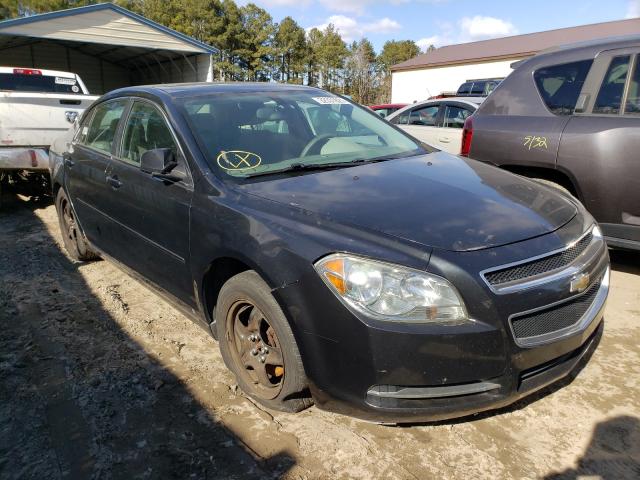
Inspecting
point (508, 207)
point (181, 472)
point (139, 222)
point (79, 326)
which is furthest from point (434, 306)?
point (79, 326)

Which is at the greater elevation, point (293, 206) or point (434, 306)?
point (293, 206)

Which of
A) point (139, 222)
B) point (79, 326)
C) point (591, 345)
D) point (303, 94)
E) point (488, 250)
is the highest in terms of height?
point (303, 94)

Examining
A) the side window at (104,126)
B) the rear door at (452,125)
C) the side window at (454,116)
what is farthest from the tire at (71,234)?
the side window at (454,116)

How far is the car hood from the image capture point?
7.38 feet

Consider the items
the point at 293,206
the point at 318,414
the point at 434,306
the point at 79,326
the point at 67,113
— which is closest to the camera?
the point at 434,306

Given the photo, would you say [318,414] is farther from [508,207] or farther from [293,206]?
[508,207]

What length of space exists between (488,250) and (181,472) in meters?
1.68

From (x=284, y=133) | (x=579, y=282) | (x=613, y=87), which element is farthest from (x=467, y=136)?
(x=579, y=282)

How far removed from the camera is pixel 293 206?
97.1 inches

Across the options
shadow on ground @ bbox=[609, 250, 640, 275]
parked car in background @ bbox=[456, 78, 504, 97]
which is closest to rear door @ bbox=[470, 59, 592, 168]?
shadow on ground @ bbox=[609, 250, 640, 275]

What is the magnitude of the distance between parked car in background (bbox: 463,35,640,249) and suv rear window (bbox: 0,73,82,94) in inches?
296

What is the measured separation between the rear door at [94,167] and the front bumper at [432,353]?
2374mm

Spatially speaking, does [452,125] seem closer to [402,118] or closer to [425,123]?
[425,123]

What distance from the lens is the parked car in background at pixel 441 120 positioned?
7.79 metres
